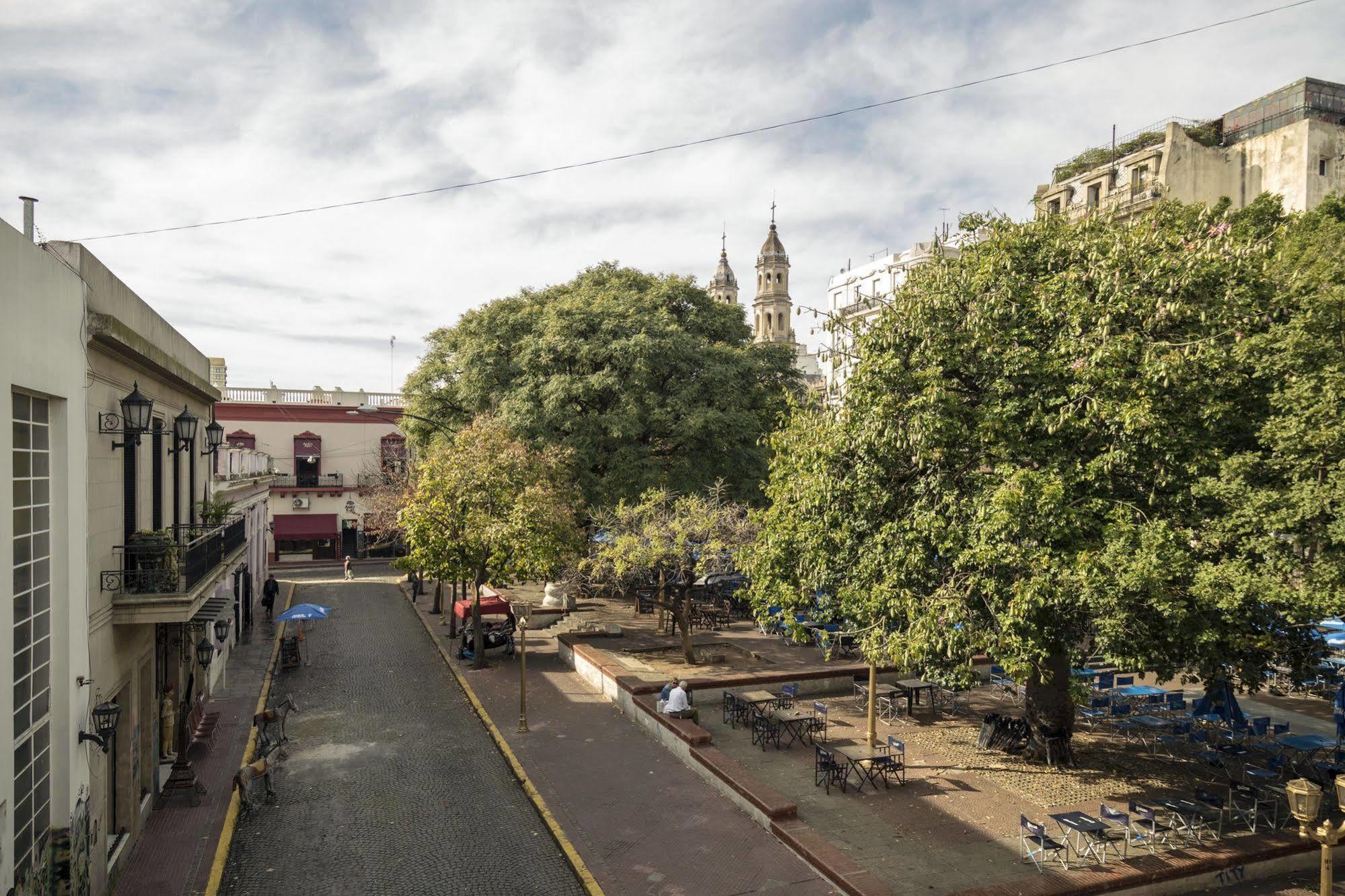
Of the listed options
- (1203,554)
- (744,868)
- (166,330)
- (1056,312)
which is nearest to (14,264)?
(166,330)

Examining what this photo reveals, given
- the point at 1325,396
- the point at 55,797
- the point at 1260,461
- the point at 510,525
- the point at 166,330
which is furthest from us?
the point at 510,525

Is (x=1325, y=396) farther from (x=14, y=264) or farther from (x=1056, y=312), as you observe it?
(x=14, y=264)

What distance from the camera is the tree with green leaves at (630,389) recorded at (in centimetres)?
2920

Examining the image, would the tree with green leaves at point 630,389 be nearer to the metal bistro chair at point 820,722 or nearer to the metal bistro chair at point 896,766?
the metal bistro chair at point 820,722

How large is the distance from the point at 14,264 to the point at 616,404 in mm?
22785

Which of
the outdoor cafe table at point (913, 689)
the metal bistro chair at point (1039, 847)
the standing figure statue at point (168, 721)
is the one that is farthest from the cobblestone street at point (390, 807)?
the outdoor cafe table at point (913, 689)

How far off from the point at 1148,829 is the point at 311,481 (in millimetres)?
43914

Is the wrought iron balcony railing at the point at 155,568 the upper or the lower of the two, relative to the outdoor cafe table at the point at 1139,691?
upper

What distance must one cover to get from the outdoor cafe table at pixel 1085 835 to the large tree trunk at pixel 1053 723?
10.7ft

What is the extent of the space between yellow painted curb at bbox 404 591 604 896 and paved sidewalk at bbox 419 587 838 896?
0.45 ft

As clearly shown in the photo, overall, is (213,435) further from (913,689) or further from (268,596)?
(913,689)

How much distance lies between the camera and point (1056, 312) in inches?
486

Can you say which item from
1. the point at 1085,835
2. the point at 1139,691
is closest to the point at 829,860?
the point at 1085,835

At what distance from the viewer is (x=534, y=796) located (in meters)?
13.7
